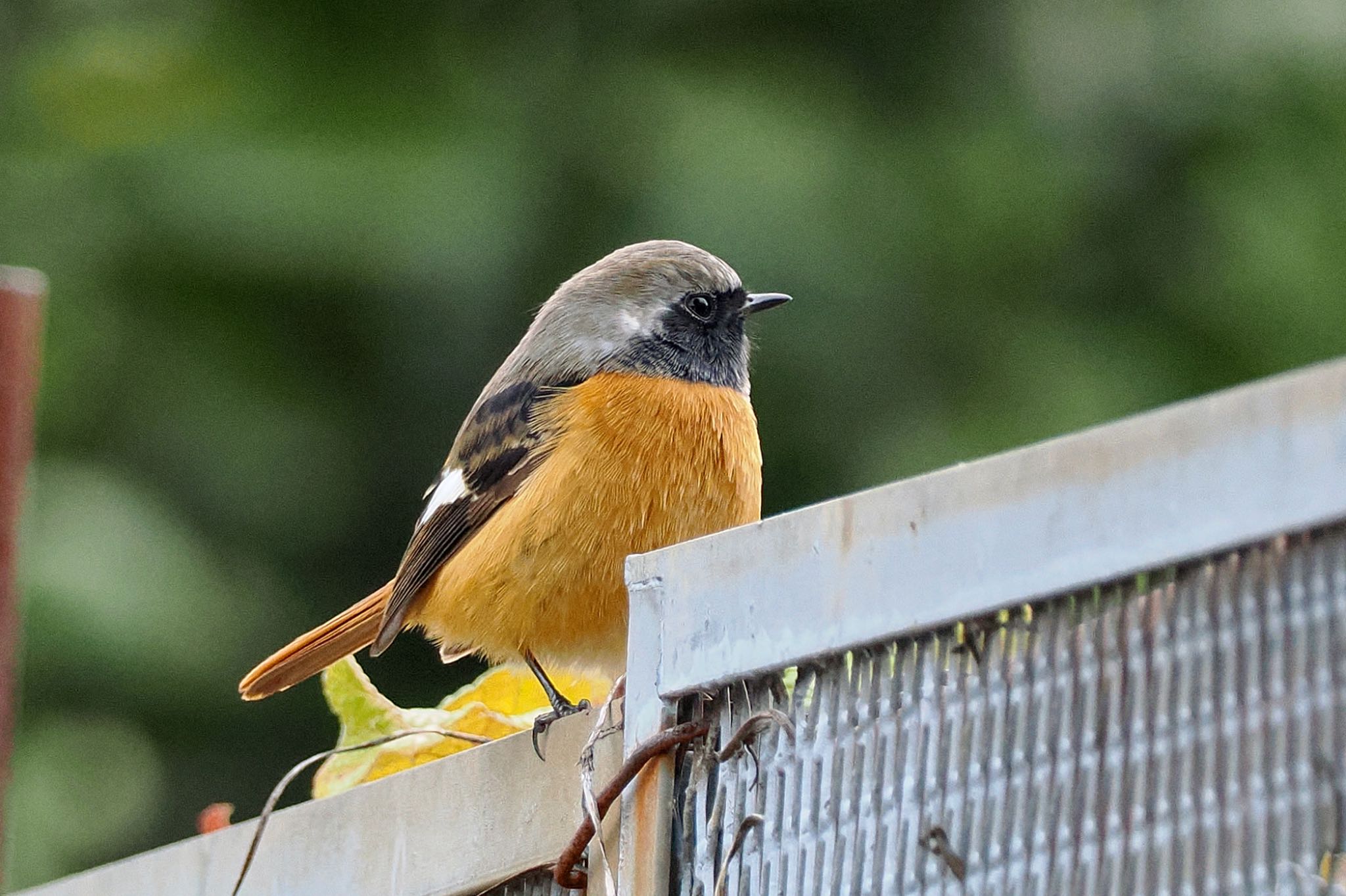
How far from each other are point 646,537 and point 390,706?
22.2 inches

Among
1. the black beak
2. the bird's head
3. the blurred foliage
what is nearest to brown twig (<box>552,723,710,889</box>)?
the blurred foliage

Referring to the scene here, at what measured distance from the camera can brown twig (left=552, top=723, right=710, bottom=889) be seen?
1.98 meters

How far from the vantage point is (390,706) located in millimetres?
3330

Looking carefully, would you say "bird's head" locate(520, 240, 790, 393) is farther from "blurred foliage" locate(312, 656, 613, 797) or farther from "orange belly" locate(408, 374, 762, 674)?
"blurred foliage" locate(312, 656, 613, 797)

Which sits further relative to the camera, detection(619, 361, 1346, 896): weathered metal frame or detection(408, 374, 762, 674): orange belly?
detection(408, 374, 762, 674): orange belly

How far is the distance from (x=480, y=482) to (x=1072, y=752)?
2567 mm

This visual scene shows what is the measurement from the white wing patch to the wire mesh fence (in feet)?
7.15

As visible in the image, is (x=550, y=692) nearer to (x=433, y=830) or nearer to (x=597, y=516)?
(x=597, y=516)

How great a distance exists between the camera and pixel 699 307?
13.8 ft

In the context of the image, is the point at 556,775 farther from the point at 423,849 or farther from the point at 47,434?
the point at 47,434

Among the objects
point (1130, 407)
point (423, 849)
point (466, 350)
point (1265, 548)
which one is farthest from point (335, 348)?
point (1265, 548)

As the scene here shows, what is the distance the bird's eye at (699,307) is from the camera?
419cm

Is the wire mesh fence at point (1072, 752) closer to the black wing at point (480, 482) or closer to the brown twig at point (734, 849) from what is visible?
the brown twig at point (734, 849)

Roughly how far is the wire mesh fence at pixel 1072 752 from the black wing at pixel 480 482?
6.38 feet
